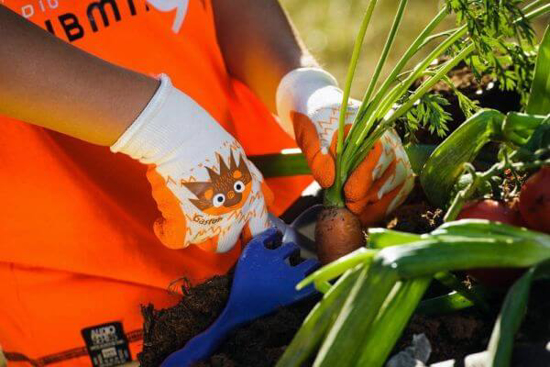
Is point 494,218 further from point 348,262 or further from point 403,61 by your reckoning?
point 403,61

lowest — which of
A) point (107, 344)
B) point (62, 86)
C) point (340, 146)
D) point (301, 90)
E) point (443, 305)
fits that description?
point (107, 344)

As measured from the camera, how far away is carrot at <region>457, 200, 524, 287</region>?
1.16 m

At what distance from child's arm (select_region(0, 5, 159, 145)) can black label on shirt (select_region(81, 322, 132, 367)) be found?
53 cm

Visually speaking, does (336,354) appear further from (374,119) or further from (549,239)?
(374,119)

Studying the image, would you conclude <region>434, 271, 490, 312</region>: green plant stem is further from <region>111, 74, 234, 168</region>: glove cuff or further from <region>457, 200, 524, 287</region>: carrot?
<region>111, 74, 234, 168</region>: glove cuff

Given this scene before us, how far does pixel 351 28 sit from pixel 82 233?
128 inches

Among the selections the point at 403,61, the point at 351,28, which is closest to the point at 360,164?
the point at 403,61

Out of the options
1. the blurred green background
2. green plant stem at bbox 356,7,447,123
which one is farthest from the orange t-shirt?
the blurred green background

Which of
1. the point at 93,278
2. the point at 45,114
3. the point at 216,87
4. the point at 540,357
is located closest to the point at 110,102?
the point at 45,114

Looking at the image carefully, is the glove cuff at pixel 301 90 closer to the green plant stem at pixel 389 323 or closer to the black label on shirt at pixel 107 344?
the black label on shirt at pixel 107 344

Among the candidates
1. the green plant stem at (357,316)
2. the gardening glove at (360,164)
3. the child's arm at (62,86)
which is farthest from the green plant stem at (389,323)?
the child's arm at (62,86)

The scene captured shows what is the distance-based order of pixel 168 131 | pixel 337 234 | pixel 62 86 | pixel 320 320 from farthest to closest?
pixel 337 234 → pixel 168 131 → pixel 62 86 → pixel 320 320

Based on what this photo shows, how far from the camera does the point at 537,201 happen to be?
1.13m

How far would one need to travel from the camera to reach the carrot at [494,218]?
1.16 metres
